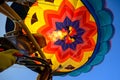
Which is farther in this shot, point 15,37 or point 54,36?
point 54,36

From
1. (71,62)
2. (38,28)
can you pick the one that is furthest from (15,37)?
(71,62)

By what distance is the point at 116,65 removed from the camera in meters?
1.35

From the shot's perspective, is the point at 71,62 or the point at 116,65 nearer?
the point at 116,65

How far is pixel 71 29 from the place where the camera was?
1395mm

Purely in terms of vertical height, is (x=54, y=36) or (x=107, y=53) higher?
(x=54, y=36)

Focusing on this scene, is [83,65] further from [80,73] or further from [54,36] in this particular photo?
[54,36]

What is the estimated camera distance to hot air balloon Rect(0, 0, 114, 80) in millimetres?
1316

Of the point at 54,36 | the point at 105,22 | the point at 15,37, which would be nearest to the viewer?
the point at 15,37

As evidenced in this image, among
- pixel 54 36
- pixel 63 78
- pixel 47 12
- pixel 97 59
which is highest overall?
pixel 47 12

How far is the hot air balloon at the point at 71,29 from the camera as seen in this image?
132 cm

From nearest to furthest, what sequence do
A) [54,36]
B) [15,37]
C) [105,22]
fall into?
[15,37] < [105,22] < [54,36]

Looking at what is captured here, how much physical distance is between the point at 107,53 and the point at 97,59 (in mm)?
71

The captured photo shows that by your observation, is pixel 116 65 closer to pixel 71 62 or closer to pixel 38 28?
pixel 71 62

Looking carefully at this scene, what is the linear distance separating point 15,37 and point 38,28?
0.58 meters
